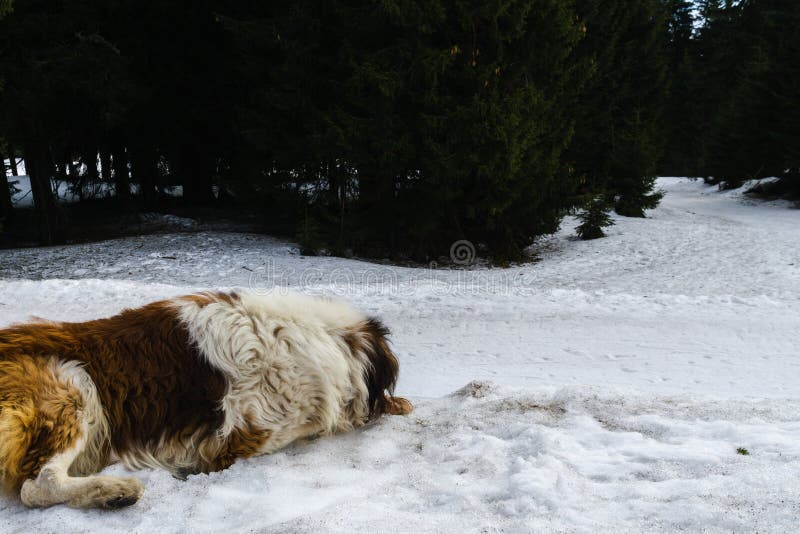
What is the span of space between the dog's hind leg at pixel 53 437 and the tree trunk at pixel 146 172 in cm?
1790

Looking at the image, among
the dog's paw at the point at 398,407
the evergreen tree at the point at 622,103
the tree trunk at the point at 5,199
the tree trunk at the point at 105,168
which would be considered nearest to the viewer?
the dog's paw at the point at 398,407

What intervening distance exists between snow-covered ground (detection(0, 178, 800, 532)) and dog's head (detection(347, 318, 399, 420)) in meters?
0.18

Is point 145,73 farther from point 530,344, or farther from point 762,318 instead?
point 762,318

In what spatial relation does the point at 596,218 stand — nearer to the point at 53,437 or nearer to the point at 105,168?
the point at 53,437

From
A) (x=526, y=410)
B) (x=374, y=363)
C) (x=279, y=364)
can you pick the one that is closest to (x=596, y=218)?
(x=526, y=410)

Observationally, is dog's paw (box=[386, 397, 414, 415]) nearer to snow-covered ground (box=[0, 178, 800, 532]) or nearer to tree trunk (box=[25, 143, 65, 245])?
snow-covered ground (box=[0, 178, 800, 532])

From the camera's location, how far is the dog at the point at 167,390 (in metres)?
2.44

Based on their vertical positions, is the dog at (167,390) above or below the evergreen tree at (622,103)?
below

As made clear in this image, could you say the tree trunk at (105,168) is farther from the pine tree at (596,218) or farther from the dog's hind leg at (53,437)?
the dog's hind leg at (53,437)

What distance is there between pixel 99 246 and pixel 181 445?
13347 millimetres

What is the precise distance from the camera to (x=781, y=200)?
27.2m

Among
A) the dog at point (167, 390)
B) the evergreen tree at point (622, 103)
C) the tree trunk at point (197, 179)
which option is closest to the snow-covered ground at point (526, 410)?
the dog at point (167, 390)

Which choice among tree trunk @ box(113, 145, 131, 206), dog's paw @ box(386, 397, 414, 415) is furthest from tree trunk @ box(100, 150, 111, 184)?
dog's paw @ box(386, 397, 414, 415)

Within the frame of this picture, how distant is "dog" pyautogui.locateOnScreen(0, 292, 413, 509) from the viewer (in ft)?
Result: 7.99
